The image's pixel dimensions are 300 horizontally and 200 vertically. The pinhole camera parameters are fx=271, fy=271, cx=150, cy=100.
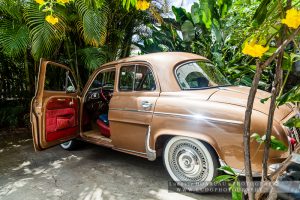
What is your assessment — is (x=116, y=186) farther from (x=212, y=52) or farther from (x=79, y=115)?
(x=212, y=52)

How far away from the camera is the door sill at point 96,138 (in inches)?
166

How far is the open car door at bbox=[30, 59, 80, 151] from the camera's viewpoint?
3.88 meters

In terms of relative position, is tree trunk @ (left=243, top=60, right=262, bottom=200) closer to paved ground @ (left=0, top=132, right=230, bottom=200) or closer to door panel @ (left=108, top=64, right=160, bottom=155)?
paved ground @ (left=0, top=132, right=230, bottom=200)

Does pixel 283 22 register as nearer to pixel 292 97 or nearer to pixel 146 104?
pixel 292 97

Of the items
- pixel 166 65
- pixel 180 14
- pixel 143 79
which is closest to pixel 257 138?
pixel 166 65

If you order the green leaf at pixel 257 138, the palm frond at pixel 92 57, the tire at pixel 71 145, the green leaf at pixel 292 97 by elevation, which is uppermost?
the palm frond at pixel 92 57

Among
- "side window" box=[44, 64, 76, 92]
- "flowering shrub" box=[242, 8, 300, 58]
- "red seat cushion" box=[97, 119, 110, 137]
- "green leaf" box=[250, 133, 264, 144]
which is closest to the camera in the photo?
"flowering shrub" box=[242, 8, 300, 58]

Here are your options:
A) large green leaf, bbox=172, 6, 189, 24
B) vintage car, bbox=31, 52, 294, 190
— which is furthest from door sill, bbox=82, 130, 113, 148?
large green leaf, bbox=172, 6, 189, 24

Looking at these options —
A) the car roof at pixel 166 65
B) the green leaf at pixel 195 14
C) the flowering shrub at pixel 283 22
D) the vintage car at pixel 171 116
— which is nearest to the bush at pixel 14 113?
the vintage car at pixel 171 116

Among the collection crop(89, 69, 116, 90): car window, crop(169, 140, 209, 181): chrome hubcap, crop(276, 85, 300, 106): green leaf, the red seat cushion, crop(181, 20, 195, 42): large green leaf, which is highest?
crop(181, 20, 195, 42): large green leaf

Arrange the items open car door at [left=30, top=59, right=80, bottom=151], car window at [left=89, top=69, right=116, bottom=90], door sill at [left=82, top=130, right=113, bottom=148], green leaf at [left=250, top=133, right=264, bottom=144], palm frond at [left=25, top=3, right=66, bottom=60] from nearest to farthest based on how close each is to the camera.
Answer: green leaf at [left=250, top=133, right=264, bottom=144] < open car door at [left=30, top=59, right=80, bottom=151] < door sill at [left=82, top=130, right=113, bottom=148] < car window at [left=89, top=69, right=116, bottom=90] < palm frond at [left=25, top=3, right=66, bottom=60]

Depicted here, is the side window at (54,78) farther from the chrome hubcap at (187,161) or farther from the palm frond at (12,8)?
the chrome hubcap at (187,161)

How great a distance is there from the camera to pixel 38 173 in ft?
13.1

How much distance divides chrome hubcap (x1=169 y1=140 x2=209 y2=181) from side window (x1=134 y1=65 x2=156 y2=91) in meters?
0.90
